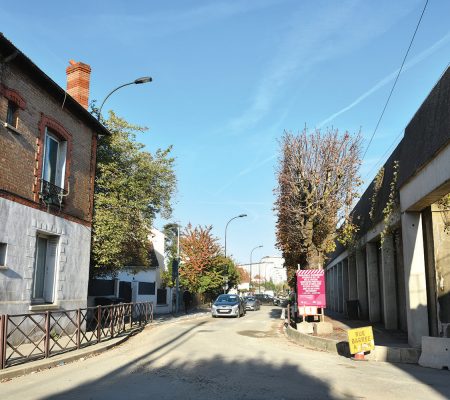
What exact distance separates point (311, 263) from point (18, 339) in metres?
11.8

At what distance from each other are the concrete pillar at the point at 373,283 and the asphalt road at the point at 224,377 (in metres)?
9.08

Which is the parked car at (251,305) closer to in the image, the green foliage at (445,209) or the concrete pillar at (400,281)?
the concrete pillar at (400,281)

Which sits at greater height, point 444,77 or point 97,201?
point 444,77

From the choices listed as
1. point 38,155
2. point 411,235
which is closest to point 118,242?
point 38,155

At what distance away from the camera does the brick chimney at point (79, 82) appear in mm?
18516

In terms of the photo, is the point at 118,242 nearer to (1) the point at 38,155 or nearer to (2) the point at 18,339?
(1) the point at 38,155

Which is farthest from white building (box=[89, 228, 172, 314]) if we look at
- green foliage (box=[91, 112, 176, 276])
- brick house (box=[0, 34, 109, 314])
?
brick house (box=[0, 34, 109, 314])

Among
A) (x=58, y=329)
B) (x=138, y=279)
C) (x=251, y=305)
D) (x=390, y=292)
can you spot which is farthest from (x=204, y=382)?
(x=251, y=305)

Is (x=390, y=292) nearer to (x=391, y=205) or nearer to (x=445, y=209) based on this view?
(x=391, y=205)

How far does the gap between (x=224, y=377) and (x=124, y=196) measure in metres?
10.6

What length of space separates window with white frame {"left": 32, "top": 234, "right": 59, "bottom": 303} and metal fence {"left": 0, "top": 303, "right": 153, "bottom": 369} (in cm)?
72

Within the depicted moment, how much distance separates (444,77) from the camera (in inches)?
445

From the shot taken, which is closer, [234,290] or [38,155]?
[38,155]

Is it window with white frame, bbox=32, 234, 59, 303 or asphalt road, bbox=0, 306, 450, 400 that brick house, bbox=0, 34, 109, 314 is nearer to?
window with white frame, bbox=32, 234, 59, 303
